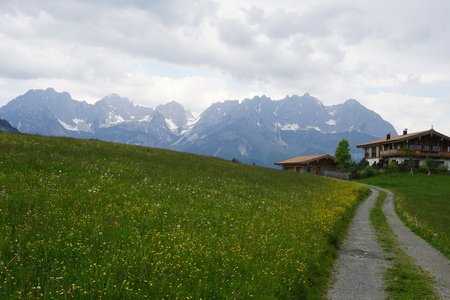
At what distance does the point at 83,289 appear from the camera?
7.40m

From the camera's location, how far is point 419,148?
106 metres

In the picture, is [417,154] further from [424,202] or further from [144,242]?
[144,242]

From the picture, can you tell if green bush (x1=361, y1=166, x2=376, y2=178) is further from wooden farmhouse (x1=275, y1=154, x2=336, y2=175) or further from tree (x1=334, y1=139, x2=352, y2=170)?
wooden farmhouse (x1=275, y1=154, x2=336, y2=175)

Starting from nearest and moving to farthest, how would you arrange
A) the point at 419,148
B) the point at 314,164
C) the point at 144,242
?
the point at 144,242
the point at 419,148
the point at 314,164

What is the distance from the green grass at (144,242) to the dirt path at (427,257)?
11.1 feet

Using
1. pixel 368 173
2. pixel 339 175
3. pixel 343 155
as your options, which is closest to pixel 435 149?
pixel 343 155

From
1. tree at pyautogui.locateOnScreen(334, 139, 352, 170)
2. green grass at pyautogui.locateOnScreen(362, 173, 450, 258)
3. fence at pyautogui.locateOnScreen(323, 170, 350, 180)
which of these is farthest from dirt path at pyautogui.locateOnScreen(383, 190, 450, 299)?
tree at pyautogui.locateOnScreen(334, 139, 352, 170)

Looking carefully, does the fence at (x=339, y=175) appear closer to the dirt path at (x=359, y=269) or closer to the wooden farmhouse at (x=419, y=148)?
the wooden farmhouse at (x=419, y=148)

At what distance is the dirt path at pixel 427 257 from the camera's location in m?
13.2

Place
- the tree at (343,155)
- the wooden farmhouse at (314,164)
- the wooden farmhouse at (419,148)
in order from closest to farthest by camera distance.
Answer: the wooden farmhouse at (419,148) < the tree at (343,155) < the wooden farmhouse at (314,164)

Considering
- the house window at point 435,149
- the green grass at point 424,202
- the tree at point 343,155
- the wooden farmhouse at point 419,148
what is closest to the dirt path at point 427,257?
the green grass at point 424,202

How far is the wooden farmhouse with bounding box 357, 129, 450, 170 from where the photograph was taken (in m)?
103

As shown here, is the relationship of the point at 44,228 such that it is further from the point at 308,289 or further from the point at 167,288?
the point at 308,289

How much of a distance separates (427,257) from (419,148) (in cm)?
9836
